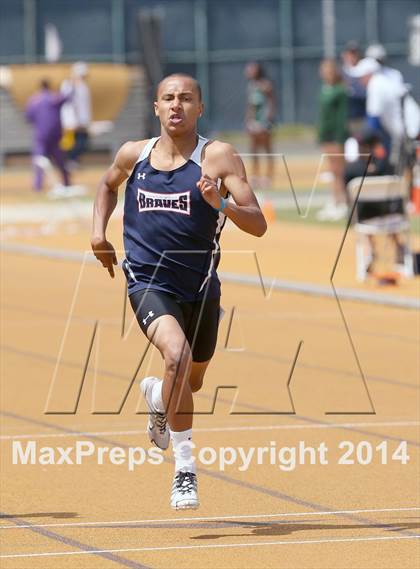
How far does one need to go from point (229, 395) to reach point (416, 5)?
3978 centimetres

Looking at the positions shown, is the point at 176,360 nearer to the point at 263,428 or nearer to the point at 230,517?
the point at 230,517

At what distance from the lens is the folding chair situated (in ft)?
54.9

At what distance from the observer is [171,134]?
7.65 metres

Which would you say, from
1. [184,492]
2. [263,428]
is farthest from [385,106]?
[184,492]

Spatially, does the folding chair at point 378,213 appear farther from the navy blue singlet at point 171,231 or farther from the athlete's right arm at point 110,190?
the navy blue singlet at point 171,231

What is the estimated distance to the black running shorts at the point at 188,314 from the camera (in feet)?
25.0

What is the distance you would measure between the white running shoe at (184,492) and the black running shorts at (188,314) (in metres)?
0.73

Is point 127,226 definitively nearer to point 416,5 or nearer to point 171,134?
point 171,134

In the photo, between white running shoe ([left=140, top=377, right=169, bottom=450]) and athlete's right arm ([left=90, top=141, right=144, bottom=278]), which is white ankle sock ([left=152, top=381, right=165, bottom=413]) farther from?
athlete's right arm ([left=90, top=141, right=144, bottom=278])

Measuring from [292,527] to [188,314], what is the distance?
1152 millimetres

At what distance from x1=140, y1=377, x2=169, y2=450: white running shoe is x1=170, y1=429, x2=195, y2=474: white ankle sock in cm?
32

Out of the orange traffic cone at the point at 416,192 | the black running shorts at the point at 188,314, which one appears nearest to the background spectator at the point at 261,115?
the orange traffic cone at the point at 416,192

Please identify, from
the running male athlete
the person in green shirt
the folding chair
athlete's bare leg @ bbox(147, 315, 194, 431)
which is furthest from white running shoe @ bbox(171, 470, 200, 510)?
the person in green shirt

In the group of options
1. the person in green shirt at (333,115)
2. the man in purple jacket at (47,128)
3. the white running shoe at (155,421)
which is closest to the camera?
the white running shoe at (155,421)
